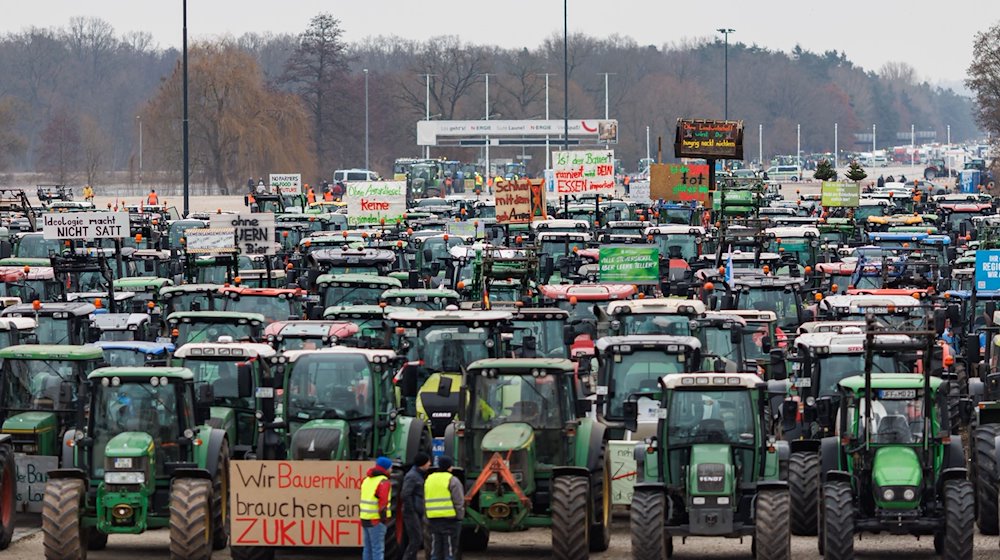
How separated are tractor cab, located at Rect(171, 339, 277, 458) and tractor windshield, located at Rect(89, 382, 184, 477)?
72.1 inches

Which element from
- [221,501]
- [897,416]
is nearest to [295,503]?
[221,501]

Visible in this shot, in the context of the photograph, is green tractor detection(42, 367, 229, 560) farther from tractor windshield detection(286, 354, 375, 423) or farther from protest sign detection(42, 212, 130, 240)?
protest sign detection(42, 212, 130, 240)

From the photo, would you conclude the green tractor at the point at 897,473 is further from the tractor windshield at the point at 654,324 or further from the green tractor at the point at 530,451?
the tractor windshield at the point at 654,324

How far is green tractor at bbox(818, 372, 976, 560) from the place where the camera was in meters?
18.2

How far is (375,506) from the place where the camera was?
18.5 meters

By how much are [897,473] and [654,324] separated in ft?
28.1

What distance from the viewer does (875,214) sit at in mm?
63281

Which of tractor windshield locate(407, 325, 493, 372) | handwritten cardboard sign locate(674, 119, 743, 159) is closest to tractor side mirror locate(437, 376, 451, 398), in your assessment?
tractor windshield locate(407, 325, 493, 372)

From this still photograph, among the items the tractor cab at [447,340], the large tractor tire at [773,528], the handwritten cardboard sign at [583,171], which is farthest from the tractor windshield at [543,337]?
the handwritten cardboard sign at [583,171]

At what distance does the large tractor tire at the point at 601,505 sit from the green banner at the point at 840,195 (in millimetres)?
41372

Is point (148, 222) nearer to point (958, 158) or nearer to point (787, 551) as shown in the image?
point (787, 551)

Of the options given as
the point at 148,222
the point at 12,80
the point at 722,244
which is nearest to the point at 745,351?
the point at 722,244

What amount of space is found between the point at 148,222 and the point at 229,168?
181 feet

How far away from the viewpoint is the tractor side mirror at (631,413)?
65.0 ft
